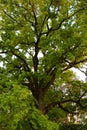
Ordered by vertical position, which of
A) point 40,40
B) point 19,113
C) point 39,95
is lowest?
point 19,113

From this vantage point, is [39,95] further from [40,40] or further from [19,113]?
[19,113]

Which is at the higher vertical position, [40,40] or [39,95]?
[40,40]

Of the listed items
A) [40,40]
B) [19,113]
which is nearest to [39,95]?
[40,40]

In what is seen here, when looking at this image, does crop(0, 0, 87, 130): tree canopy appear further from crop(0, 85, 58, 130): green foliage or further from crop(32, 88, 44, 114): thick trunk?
crop(0, 85, 58, 130): green foliage

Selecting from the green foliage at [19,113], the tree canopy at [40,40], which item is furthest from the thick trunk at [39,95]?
the green foliage at [19,113]

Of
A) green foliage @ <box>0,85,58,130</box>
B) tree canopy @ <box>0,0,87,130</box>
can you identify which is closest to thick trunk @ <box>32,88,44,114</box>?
tree canopy @ <box>0,0,87,130</box>

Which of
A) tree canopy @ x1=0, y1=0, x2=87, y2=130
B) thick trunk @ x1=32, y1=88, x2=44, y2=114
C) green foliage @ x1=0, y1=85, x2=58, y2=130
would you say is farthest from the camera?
thick trunk @ x1=32, y1=88, x2=44, y2=114

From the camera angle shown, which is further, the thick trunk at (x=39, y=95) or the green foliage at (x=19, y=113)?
the thick trunk at (x=39, y=95)

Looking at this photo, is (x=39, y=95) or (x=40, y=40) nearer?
(x=40, y=40)

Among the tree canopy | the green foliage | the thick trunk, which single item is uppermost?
the tree canopy

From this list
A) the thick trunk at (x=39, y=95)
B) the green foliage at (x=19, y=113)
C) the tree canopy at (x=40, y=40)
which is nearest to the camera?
the green foliage at (x=19, y=113)

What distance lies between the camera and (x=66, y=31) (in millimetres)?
13352

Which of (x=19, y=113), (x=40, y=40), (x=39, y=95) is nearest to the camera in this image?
(x=19, y=113)

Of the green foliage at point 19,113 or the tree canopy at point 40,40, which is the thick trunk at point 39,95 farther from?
the green foliage at point 19,113
